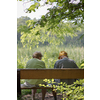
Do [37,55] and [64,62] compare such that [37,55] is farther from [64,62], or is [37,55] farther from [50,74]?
[50,74]

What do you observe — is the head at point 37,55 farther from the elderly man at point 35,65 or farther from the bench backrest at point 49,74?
the bench backrest at point 49,74

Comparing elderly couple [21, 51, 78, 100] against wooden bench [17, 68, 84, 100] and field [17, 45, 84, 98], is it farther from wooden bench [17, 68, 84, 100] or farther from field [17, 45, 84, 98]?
wooden bench [17, 68, 84, 100]

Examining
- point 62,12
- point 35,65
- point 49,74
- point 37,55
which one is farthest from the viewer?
point 37,55

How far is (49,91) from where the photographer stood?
1844 mm

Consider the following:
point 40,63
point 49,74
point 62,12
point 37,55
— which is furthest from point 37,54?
point 62,12

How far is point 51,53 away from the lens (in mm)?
2166

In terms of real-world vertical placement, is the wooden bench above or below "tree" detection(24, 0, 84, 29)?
below

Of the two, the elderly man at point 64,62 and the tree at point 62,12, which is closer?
the tree at point 62,12

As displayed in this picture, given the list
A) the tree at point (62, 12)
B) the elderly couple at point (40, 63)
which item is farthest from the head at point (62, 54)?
the tree at point (62, 12)

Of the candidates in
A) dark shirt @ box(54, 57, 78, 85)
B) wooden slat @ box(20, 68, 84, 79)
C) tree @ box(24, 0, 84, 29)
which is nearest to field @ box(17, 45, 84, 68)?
dark shirt @ box(54, 57, 78, 85)

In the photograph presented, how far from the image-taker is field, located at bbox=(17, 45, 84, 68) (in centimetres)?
211

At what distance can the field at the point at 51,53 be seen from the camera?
6.91 ft

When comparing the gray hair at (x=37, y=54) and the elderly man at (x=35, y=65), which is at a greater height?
the gray hair at (x=37, y=54)
